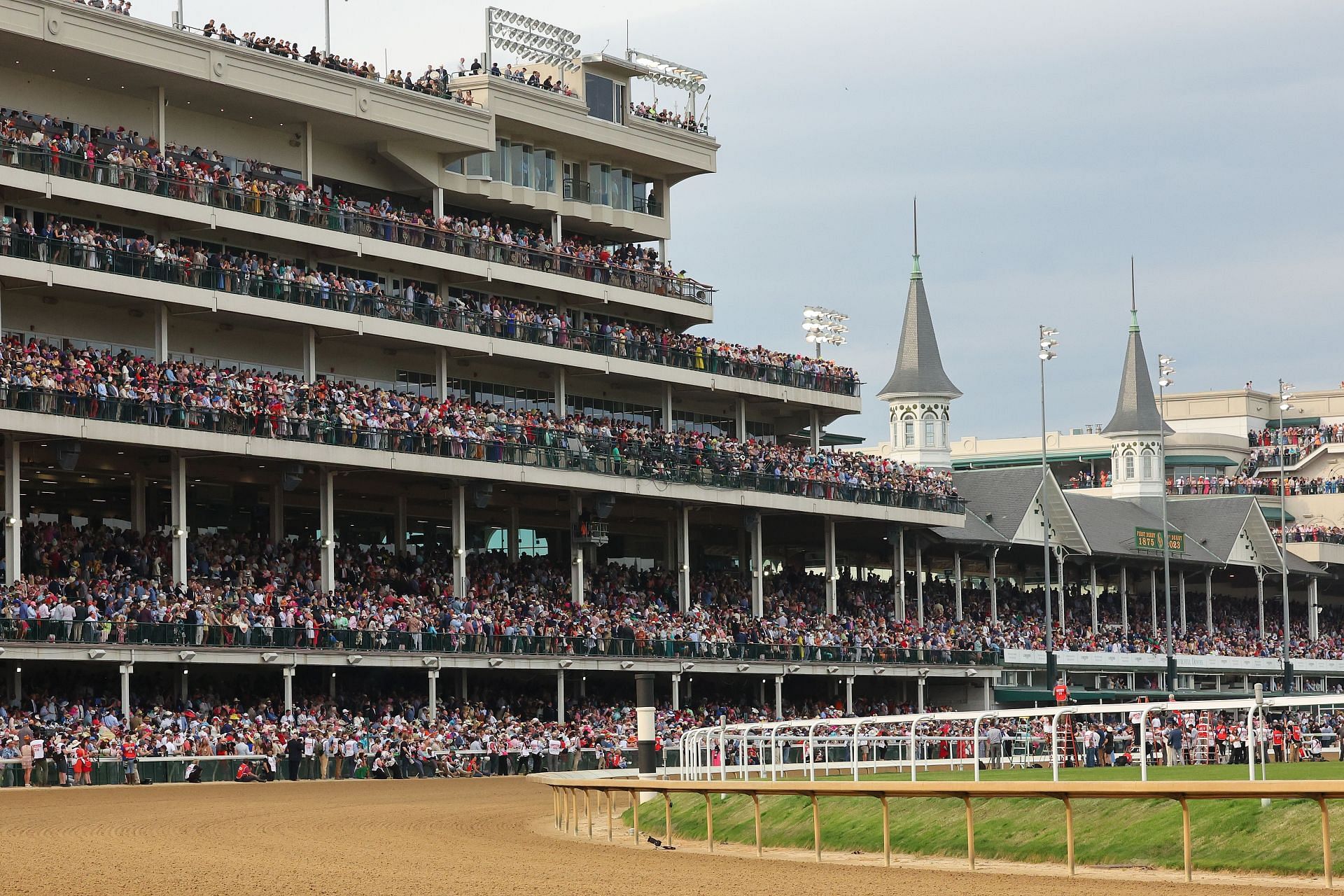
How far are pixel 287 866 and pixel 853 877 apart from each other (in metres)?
5.00

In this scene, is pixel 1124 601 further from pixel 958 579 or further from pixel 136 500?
pixel 136 500

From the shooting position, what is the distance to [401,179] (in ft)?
169

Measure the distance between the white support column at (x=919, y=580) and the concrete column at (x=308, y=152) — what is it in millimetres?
22224

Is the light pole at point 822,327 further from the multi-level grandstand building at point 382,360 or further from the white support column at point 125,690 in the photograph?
the white support column at point 125,690

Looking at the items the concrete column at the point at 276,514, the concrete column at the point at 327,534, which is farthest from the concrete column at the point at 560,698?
→ the concrete column at the point at 276,514

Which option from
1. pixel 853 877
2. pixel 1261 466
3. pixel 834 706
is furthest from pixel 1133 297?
pixel 853 877

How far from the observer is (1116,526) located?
71.0 metres

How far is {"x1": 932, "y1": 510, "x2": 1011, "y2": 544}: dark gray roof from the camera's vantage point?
6194cm

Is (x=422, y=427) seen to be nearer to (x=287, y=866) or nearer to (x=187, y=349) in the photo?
(x=187, y=349)

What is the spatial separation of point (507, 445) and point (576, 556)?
4.25 metres

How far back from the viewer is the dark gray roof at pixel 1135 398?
86.9 meters

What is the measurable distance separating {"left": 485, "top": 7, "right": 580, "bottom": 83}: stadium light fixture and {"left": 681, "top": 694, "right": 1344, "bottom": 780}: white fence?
67.1 ft

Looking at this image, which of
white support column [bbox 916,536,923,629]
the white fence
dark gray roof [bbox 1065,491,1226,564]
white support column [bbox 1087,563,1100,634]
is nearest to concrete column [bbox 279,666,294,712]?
the white fence

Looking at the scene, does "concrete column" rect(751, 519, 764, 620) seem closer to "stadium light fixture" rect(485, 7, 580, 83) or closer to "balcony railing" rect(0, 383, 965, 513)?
"balcony railing" rect(0, 383, 965, 513)
